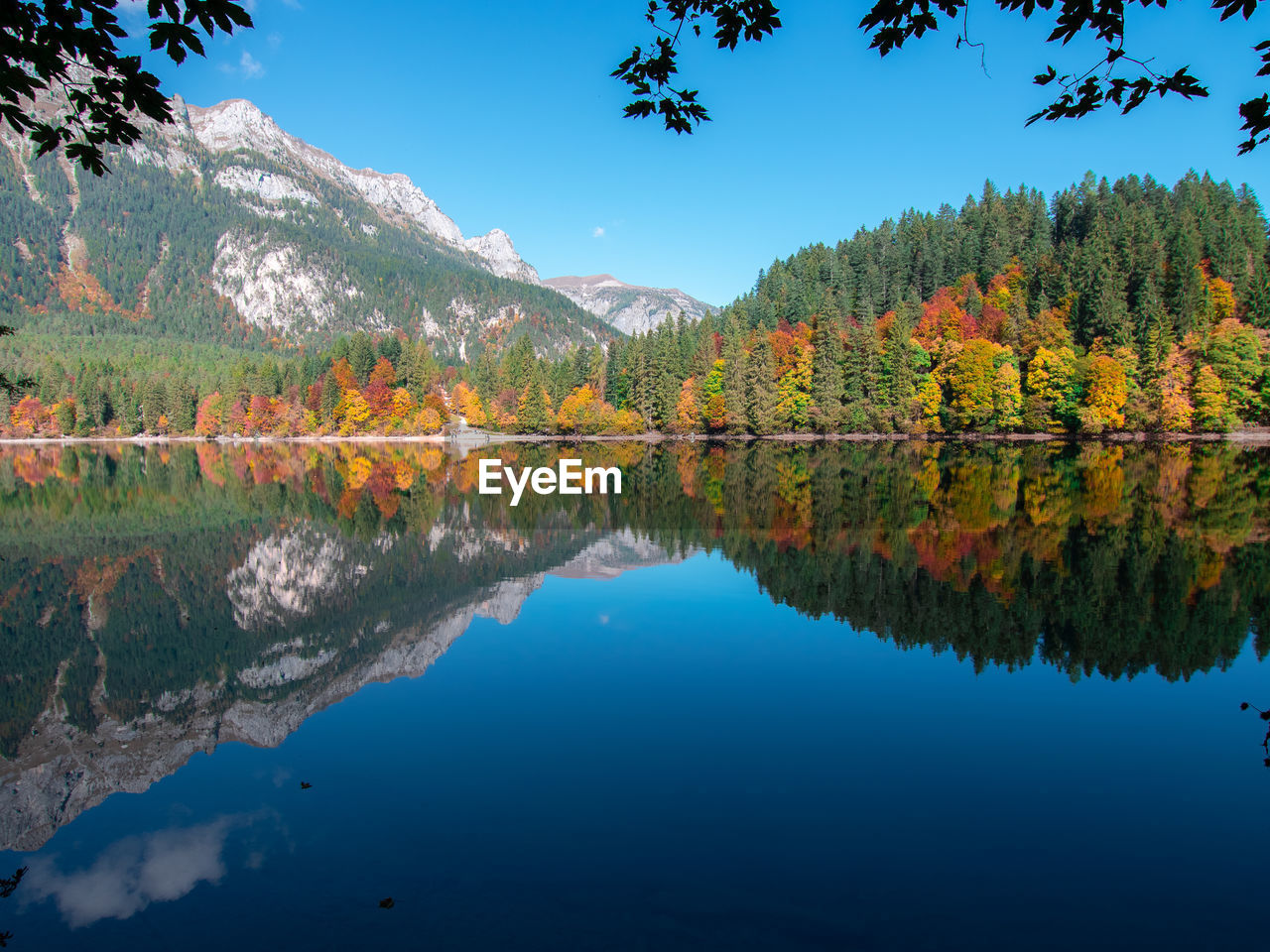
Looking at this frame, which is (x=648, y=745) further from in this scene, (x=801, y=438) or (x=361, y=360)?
(x=361, y=360)

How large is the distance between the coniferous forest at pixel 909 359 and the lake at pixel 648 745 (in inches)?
1794

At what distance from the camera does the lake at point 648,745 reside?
561 centimetres

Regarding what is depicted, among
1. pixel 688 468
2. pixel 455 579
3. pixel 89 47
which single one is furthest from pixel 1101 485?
pixel 89 47

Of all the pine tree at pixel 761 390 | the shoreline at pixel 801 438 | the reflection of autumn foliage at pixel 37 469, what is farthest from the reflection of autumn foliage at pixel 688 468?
the reflection of autumn foliage at pixel 37 469

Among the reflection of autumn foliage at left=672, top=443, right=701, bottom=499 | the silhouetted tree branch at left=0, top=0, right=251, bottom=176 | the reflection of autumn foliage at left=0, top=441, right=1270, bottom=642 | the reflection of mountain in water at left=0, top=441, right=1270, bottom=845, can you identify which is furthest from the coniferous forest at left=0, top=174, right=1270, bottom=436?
the silhouetted tree branch at left=0, top=0, right=251, bottom=176

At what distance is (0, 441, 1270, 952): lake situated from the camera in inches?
221

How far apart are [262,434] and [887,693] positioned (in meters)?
121

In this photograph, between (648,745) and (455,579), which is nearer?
(648,745)

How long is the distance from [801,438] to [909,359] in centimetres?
1403

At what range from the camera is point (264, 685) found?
10.6 m

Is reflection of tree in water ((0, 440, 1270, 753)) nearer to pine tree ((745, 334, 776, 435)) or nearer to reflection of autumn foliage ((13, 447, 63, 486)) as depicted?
reflection of autumn foliage ((13, 447, 63, 486))

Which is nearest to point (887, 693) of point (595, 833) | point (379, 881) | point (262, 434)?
point (595, 833)

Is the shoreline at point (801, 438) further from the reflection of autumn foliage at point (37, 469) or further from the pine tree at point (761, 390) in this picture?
the reflection of autumn foliage at point (37, 469)

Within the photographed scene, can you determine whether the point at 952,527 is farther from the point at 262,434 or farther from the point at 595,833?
the point at 262,434
